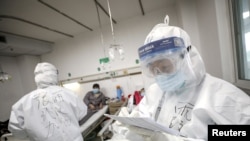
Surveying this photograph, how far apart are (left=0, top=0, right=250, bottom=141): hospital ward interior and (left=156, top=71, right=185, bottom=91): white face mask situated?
2.3 inches

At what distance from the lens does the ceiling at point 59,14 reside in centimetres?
241

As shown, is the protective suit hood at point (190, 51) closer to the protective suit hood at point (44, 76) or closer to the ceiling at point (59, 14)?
the protective suit hood at point (44, 76)

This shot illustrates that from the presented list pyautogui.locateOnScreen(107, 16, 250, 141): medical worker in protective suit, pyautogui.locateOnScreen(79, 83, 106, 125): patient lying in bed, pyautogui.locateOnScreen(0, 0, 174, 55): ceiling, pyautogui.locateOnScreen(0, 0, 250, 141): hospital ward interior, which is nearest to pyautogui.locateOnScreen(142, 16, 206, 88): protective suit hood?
pyautogui.locateOnScreen(107, 16, 250, 141): medical worker in protective suit

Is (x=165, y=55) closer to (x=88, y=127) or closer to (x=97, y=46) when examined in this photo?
(x=88, y=127)

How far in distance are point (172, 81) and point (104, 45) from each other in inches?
140

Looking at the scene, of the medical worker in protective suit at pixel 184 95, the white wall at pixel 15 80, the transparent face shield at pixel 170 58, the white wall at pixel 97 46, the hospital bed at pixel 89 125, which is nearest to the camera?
the medical worker in protective suit at pixel 184 95

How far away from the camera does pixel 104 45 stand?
4168 millimetres

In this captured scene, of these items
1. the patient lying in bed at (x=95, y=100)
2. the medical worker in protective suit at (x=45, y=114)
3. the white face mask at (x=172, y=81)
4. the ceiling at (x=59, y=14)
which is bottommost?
the patient lying in bed at (x=95, y=100)

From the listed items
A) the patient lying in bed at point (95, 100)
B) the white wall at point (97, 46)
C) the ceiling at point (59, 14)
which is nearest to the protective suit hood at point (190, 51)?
the ceiling at point (59, 14)

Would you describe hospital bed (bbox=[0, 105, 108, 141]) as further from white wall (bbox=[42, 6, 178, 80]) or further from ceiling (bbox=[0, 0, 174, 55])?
ceiling (bbox=[0, 0, 174, 55])

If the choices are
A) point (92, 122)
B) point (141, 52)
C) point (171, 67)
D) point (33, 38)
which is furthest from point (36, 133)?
point (33, 38)

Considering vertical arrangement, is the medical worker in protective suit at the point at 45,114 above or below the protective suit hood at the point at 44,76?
below

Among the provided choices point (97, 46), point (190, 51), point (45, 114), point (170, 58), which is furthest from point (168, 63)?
point (97, 46)

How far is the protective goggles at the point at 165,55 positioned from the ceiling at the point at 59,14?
2114mm
